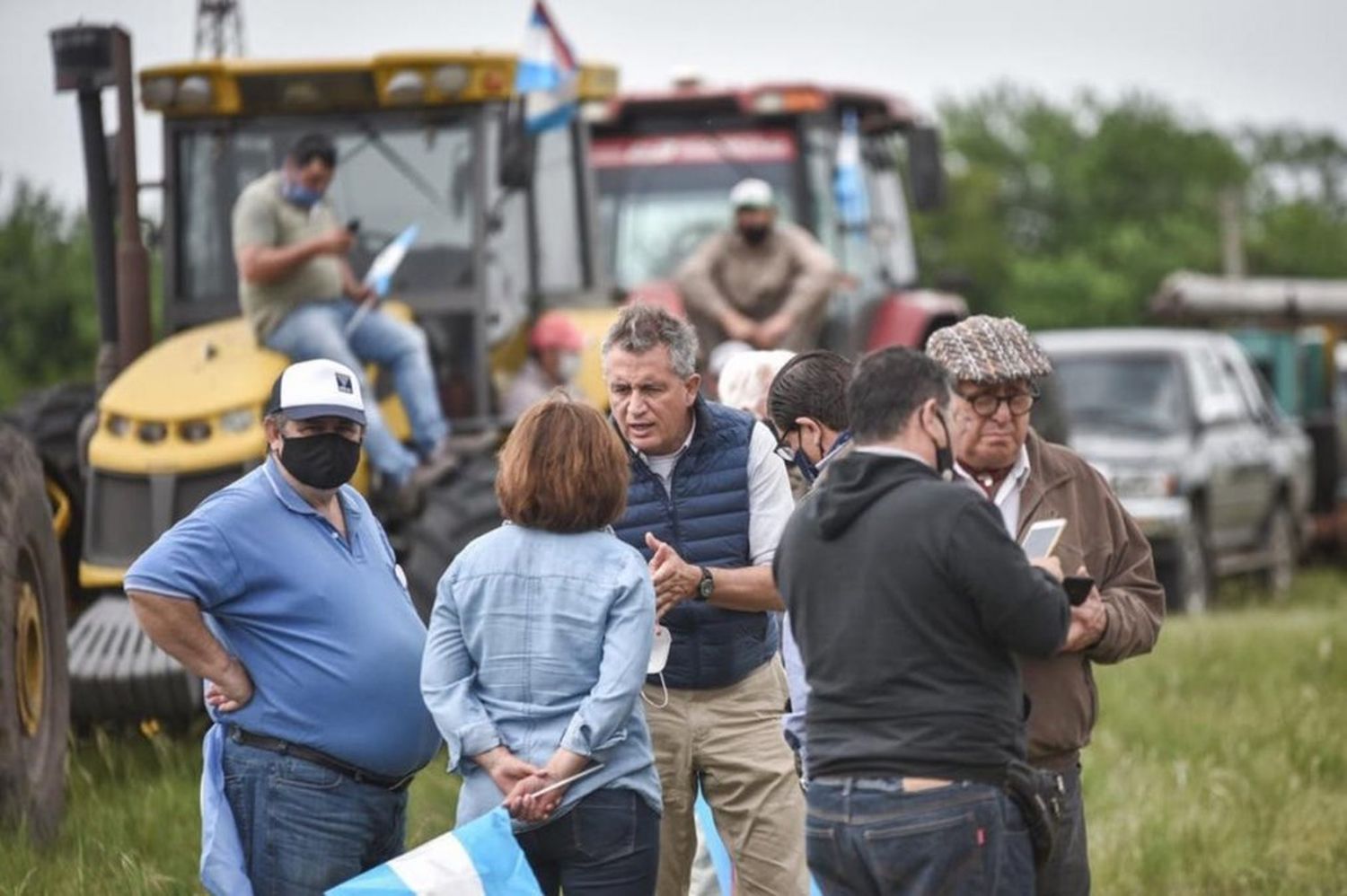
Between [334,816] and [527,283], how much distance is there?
6.45 metres

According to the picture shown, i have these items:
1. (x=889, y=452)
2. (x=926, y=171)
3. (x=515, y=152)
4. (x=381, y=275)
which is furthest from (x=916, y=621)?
(x=926, y=171)

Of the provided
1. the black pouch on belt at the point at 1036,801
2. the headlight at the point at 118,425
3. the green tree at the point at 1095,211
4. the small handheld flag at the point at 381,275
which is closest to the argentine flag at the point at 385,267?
the small handheld flag at the point at 381,275

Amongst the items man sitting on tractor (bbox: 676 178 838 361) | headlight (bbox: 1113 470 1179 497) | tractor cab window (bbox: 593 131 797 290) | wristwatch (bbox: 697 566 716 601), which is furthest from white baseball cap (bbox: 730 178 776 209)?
wristwatch (bbox: 697 566 716 601)

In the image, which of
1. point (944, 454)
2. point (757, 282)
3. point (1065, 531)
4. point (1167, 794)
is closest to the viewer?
point (944, 454)

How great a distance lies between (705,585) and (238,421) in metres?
4.64

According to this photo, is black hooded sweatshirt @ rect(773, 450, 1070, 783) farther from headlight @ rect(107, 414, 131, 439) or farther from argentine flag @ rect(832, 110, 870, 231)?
argentine flag @ rect(832, 110, 870, 231)

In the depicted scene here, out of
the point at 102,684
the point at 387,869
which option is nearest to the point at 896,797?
the point at 387,869

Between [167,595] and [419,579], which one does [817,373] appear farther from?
[419,579]

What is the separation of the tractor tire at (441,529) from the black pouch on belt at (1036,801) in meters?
5.33

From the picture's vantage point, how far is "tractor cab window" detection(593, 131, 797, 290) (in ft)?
53.4

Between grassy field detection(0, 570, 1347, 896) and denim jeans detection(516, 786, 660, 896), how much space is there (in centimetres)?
232

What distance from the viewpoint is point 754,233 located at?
13.5 metres

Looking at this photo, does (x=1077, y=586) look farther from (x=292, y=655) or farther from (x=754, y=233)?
(x=754, y=233)

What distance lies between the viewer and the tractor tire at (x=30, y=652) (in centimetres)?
822
